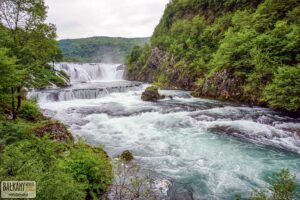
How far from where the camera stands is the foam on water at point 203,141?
23.8 feet

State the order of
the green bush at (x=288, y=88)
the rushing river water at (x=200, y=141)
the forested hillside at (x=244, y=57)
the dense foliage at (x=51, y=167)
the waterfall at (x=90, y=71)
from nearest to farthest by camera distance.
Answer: the dense foliage at (x=51, y=167) < the rushing river water at (x=200, y=141) < the green bush at (x=288, y=88) < the forested hillside at (x=244, y=57) < the waterfall at (x=90, y=71)

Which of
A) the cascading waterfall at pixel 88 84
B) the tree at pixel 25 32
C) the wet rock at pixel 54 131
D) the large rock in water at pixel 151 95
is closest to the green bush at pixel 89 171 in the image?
the wet rock at pixel 54 131

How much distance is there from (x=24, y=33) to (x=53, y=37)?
4.94 feet

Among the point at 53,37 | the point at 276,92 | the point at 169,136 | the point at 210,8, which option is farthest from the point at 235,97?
the point at 210,8

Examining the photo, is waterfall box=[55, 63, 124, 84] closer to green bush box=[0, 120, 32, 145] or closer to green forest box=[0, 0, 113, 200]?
green forest box=[0, 0, 113, 200]

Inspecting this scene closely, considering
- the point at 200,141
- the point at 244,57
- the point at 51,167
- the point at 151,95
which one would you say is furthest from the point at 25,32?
the point at 244,57

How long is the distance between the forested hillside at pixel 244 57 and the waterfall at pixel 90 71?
21.4 m

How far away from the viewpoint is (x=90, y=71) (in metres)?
55.7

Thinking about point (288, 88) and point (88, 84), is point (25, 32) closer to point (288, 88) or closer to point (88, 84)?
point (288, 88)

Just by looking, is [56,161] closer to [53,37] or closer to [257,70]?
[53,37]

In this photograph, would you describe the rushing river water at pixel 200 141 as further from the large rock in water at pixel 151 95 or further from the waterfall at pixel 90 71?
the waterfall at pixel 90 71

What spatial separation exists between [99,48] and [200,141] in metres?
132

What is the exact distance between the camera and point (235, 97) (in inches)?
785

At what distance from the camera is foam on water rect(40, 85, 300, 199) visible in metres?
7.25
